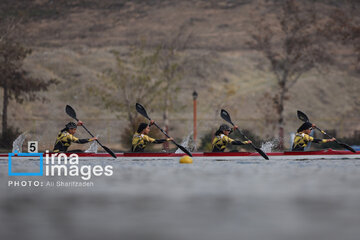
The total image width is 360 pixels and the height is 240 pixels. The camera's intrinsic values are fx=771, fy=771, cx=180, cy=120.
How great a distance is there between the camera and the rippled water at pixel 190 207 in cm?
1012

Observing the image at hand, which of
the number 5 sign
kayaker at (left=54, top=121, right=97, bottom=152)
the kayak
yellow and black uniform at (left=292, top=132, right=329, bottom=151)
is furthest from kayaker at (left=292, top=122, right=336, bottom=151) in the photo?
the number 5 sign

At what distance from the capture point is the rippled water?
33.2 ft

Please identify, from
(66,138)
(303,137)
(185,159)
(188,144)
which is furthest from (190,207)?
(188,144)

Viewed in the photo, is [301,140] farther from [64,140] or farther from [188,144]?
[188,144]

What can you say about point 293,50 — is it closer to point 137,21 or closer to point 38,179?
point 38,179

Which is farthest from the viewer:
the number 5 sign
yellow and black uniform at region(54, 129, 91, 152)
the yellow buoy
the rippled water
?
the number 5 sign

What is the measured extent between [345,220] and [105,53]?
85.9 metres

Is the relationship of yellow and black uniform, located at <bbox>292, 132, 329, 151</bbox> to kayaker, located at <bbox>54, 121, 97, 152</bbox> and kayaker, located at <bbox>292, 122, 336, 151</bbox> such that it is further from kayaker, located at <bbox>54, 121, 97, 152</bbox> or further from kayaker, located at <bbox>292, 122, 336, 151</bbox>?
kayaker, located at <bbox>54, 121, 97, 152</bbox>

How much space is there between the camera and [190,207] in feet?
42.5

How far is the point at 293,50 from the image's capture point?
50969 millimetres

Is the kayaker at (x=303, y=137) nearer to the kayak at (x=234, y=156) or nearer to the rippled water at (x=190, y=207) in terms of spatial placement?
the kayak at (x=234, y=156)

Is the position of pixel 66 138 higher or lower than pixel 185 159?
higher

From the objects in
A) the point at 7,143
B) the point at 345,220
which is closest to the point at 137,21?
the point at 7,143

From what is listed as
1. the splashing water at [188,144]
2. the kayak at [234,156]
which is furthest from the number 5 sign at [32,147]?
the splashing water at [188,144]
